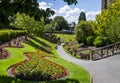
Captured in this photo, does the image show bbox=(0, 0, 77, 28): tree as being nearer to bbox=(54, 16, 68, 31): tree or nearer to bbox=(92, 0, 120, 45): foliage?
bbox=(92, 0, 120, 45): foliage

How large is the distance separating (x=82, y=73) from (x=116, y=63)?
6526 millimetres

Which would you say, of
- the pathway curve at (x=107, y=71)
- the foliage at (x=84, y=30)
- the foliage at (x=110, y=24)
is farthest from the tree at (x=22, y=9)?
the foliage at (x=84, y=30)

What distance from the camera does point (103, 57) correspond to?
3073cm

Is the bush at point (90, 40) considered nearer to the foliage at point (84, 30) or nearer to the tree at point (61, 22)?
the foliage at point (84, 30)

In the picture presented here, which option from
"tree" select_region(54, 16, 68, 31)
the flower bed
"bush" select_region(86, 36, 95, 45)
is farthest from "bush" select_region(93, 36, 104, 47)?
"tree" select_region(54, 16, 68, 31)

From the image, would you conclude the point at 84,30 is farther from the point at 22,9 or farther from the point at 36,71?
the point at 22,9

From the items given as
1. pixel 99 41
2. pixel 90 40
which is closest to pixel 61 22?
pixel 90 40

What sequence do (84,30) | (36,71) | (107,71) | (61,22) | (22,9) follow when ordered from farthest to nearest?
(61,22) → (84,30) → (107,71) → (36,71) → (22,9)

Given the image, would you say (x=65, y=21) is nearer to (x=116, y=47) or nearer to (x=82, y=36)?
(x=82, y=36)

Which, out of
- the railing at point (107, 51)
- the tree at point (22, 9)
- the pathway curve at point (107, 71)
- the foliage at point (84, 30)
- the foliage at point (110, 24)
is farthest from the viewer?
the foliage at point (84, 30)

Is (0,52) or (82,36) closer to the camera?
(0,52)

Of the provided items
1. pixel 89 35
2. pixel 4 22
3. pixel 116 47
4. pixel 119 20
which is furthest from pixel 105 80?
pixel 89 35

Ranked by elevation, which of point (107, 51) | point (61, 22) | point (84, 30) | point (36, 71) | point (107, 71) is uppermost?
point (36, 71)

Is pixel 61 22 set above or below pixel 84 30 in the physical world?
below
